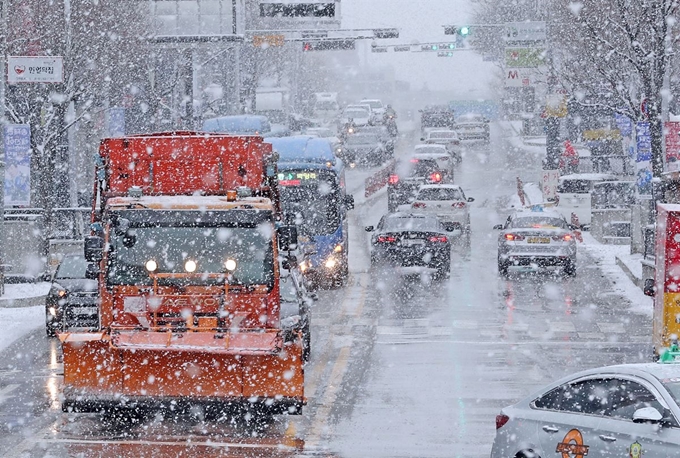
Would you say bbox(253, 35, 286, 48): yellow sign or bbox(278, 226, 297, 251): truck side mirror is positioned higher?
bbox(253, 35, 286, 48): yellow sign

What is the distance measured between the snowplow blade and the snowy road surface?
404 millimetres

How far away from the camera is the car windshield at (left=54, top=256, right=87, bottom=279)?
2342cm

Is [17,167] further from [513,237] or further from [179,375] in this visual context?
[179,375]

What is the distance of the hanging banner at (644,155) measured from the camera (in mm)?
32656

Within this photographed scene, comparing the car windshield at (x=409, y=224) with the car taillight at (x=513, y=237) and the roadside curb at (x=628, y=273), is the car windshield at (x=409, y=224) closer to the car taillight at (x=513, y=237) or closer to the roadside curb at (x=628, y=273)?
the car taillight at (x=513, y=237)

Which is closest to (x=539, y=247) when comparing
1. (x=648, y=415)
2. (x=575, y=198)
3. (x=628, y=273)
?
(x=628, y=273)

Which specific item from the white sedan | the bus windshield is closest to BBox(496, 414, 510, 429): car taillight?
the bus windshield

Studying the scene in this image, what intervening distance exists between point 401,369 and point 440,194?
22322 mm

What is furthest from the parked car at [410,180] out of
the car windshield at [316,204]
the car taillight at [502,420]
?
the car taillight at [502,420]

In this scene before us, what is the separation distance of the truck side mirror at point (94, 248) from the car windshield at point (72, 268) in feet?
24.8

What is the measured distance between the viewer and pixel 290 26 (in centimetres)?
10288

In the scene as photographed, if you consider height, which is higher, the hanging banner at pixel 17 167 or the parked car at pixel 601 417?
the hanging banner at pixel 17 167

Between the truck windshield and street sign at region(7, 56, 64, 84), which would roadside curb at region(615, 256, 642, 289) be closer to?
street sign at region(7, 56, 64, 84)

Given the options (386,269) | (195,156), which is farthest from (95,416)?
(386,269)
